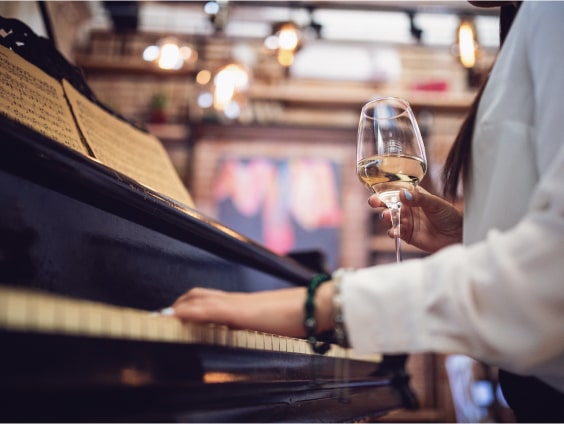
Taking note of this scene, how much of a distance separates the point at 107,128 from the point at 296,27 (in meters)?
2.95

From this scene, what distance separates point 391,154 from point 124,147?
0.82 meters

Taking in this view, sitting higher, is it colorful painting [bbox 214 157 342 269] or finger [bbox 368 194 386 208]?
colorful painting [bbox 214 157 342 269]

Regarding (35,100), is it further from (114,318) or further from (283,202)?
(283,202)

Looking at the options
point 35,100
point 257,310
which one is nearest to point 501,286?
point 257,310

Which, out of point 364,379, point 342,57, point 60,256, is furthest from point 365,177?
point 342,57

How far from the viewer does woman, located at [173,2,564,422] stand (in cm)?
64

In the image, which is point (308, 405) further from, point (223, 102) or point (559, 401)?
point (223, 102)

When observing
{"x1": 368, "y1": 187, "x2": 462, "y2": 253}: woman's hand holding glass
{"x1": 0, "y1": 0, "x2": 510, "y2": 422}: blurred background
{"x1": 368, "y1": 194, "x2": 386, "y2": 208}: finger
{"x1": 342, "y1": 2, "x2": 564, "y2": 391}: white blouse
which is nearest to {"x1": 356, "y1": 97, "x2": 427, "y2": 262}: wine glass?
{"x1": 368, "y1": 194, "x2": 386, "y2": 208}: finger

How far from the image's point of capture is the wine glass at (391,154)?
106cm

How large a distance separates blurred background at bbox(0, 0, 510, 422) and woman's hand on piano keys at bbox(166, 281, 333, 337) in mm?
3713

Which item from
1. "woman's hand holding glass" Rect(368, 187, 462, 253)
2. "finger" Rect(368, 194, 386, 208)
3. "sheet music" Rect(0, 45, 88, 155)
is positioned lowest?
"woman's hand holding glass" Rect(368, 187, 462, 253)

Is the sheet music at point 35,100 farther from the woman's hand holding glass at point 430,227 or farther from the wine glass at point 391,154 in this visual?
the woman's hand holding glass at point 430,227

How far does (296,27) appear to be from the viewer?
160 inches

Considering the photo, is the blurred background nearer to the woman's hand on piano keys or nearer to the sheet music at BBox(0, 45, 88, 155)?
the sheet music at BBox(0, 45, 88, 155)
